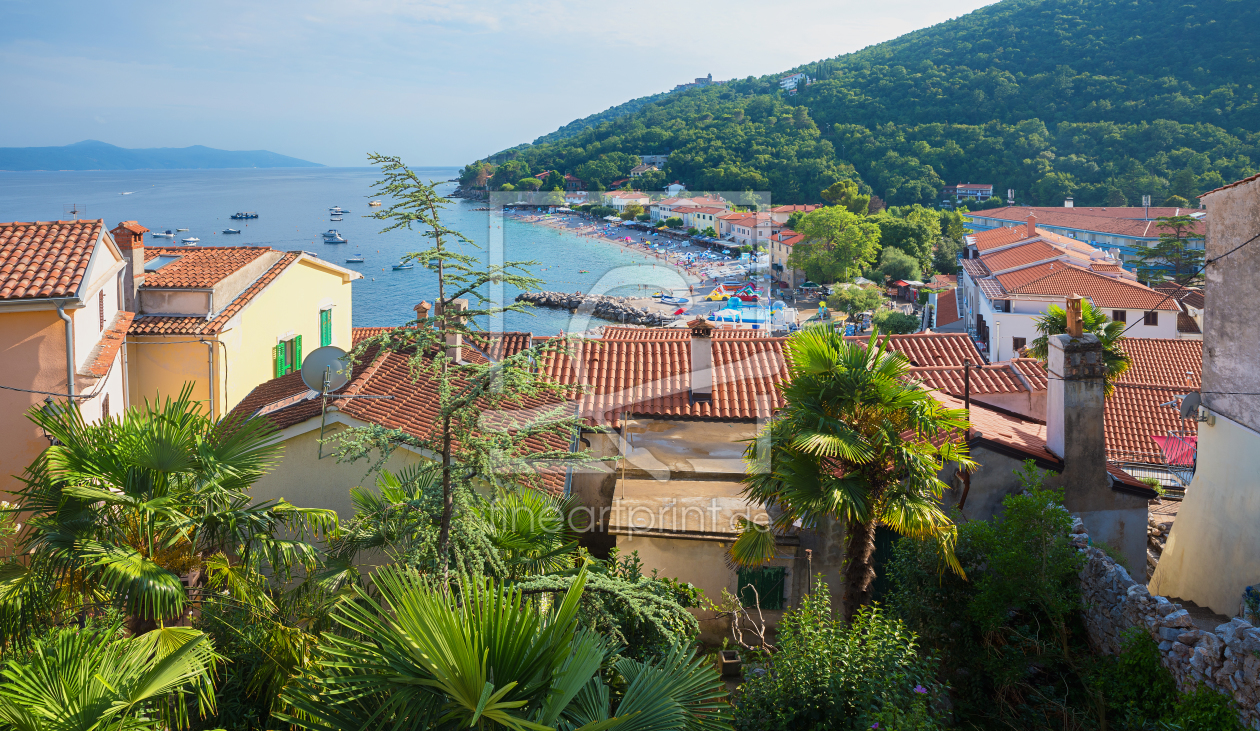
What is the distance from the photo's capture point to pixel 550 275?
71.9 metres

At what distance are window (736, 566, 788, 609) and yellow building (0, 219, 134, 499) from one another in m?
10.8

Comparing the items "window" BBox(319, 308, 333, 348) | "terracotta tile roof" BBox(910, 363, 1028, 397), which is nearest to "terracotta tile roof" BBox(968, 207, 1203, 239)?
"terracotta tile roof" BBox(910, 363, 1028, 397)

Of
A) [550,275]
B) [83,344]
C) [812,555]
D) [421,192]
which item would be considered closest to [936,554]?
[812,555]

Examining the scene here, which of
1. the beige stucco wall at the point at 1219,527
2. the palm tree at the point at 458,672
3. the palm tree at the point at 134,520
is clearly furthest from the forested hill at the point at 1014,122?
the palm tree at the point at 458,672

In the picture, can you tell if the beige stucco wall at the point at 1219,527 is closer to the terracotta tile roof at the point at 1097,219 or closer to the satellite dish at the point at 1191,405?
the satellite dish at the point at 1191,405

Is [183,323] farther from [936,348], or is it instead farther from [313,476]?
[936,348]

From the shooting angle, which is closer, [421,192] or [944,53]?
[421,192]

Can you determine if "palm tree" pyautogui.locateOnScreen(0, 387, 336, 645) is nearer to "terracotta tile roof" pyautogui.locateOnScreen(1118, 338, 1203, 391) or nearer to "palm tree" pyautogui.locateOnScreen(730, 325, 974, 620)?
"palm tree" pyautogui.locateOnScreen(730, 325, 974, 620)

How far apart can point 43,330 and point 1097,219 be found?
9207 centimetres

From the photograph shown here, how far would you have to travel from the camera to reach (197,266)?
17.6m

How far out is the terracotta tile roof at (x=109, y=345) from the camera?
13281 millimetres

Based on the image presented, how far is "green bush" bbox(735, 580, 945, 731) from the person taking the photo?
6258 mm

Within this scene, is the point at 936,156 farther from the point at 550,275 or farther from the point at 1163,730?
the point at 1163,730

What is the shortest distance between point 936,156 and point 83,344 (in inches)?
4964
